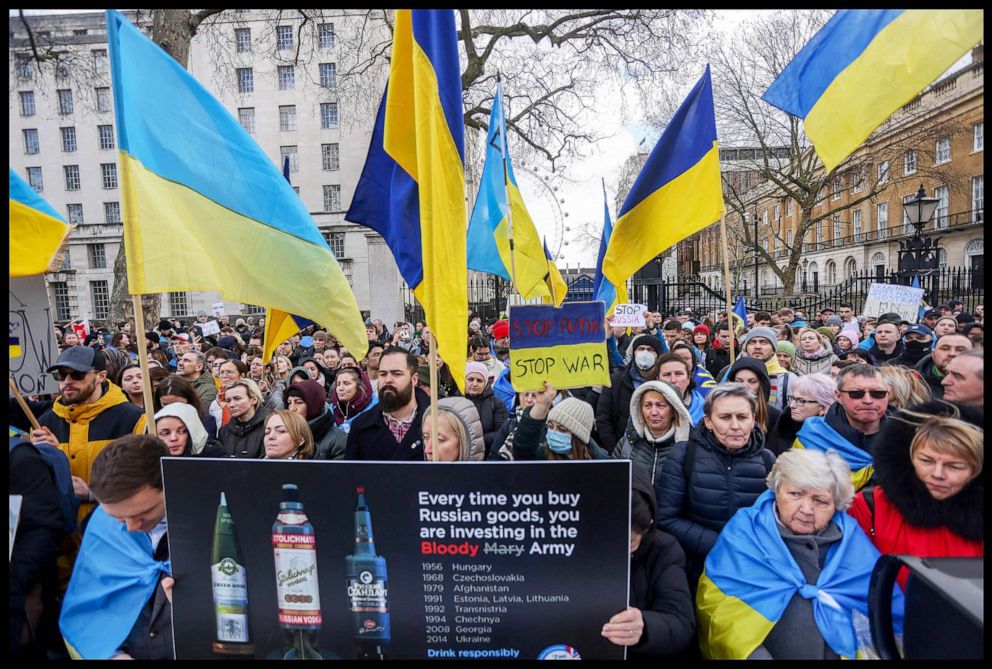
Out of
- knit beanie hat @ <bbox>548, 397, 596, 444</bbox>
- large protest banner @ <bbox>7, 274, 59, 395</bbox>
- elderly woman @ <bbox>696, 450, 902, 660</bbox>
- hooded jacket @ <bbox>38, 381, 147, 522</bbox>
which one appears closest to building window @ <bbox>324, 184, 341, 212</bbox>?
hooded jacket @ <bbox>38, 381, 147, 522</bbox>

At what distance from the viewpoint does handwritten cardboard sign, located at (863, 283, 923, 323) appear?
9.68 m

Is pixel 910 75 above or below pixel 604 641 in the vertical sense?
above

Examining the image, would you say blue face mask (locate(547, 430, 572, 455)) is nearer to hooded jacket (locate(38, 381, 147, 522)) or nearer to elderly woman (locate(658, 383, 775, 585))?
elderly woman (locate(658, 383, 775, 585))

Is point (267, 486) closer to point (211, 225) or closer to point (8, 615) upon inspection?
point (8, 615)

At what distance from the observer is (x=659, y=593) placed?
2.24 metres

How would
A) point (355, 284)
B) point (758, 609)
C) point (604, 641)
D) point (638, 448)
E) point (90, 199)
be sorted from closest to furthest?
point (604, 641)
point (758, 609)
point (638, 448)
point (355, 284)
point (90, 199)

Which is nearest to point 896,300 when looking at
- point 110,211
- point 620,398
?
point 620,398

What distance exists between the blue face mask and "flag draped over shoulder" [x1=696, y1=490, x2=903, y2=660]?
91 cm

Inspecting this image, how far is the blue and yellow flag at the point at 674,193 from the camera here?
4453 millimetres

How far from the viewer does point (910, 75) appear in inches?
125

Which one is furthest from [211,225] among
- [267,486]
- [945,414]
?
[945,414]

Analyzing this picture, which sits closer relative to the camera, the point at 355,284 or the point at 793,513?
the point at 793,513

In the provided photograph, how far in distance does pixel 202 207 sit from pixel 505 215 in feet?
11.1

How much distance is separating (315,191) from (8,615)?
45.7 metres
